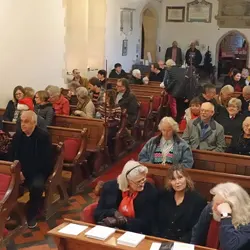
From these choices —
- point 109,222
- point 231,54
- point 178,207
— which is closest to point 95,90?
point 178,207

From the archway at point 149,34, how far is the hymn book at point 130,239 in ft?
42.5

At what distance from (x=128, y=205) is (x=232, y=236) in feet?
3.46

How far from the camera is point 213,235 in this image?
10.1 feet

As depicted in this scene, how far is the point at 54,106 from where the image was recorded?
6844 mm

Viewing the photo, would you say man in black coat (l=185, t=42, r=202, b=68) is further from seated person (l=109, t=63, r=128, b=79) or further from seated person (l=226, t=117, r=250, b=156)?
seated person (l=226, t=117, r=250, b=156)

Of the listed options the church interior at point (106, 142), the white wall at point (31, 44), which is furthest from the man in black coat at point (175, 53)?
the white wall at point (31, 44)

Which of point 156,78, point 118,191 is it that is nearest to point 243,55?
point 156,78

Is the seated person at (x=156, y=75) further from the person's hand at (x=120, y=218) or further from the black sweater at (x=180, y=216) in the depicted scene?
the person's hand at (x=120, y=218)

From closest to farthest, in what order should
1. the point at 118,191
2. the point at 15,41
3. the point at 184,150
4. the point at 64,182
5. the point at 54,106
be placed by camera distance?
the point at 118,191, the point at 184,150, the point at 64,182, the point at 54,106, the point at 15,41

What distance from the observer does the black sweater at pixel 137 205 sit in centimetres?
350

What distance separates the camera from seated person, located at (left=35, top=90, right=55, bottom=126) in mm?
6172

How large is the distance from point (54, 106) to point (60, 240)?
4155mm

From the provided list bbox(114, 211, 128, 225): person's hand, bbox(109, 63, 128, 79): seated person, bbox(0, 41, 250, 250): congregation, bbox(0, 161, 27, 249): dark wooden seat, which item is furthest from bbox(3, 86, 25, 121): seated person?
bbox(109, 63, 128, 79): seated person

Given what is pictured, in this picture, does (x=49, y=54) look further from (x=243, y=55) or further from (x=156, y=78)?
(x=243, y=55)
